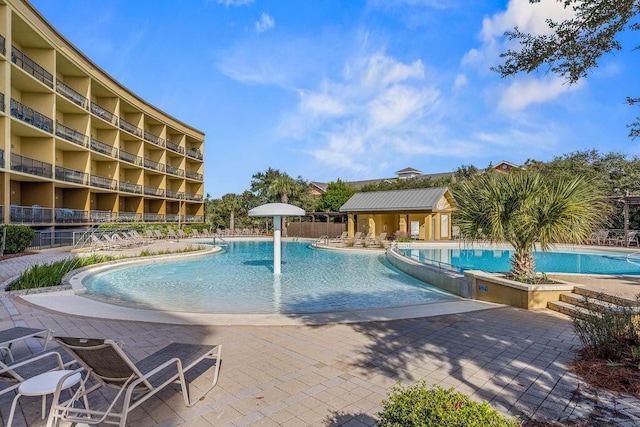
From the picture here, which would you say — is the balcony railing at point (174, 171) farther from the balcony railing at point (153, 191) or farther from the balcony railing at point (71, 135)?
the balcony railing at point (71, 135)

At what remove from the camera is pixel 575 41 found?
13.0 ft

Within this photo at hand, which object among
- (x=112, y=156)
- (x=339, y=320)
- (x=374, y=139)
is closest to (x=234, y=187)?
(x=112, y=156)

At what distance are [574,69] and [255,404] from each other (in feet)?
16.7

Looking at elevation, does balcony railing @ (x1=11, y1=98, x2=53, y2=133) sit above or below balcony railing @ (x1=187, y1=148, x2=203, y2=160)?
below

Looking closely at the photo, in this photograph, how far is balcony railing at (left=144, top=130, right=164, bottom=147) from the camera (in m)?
34.0

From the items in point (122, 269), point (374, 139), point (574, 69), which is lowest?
point (122, 269)

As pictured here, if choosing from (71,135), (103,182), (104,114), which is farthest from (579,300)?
(104,114)

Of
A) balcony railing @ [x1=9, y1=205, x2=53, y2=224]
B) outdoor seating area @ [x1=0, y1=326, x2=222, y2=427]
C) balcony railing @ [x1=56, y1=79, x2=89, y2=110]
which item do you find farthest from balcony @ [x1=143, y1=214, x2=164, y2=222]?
outdoor seating area @ [x1=0, y1=326, x2=222, y2=427]

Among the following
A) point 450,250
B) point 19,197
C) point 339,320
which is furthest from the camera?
point 450,250

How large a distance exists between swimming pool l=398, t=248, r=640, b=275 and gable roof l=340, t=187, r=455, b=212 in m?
6.01

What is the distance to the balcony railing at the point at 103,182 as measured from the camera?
26184 mm

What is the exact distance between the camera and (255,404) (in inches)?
127

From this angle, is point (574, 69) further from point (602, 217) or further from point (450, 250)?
point (450, 250)

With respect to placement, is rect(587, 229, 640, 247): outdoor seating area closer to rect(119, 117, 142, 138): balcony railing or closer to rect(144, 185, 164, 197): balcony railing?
rect(144, 185, 164, 197): balcony railing
